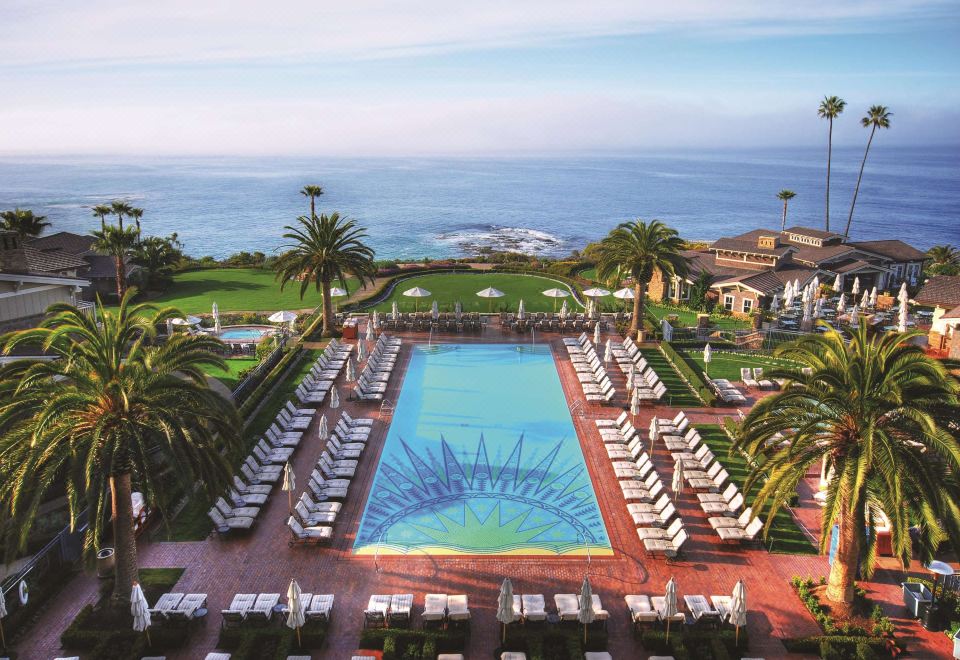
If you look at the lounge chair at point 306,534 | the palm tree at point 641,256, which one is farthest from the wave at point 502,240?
the lounge chair at point 306,534

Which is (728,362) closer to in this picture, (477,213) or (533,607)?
(533,607)

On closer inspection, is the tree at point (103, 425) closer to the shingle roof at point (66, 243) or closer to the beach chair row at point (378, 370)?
the beach chair row at point (378, 370)

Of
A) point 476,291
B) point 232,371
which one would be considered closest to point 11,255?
point 232,371

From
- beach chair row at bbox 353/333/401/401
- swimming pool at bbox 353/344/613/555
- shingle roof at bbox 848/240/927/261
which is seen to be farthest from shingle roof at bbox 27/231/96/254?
shingle roof at bbox 848/240/927/261

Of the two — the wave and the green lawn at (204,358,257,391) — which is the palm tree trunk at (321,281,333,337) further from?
the wave

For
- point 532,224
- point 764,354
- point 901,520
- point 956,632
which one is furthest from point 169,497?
point 532,224

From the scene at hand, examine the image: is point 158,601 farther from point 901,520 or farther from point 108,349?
point 901,520

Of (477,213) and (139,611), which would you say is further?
(477,213)
